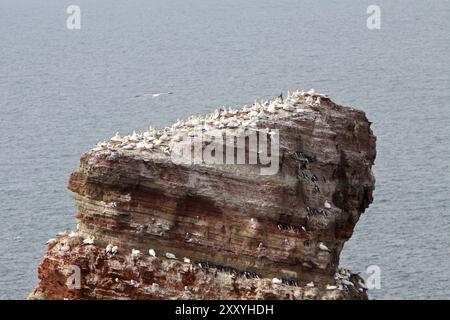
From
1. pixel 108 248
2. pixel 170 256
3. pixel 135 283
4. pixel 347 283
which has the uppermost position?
pixel 108 248

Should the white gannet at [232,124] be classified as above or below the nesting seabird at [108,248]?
above

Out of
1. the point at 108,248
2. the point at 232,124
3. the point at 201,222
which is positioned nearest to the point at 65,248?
the point at 108,248

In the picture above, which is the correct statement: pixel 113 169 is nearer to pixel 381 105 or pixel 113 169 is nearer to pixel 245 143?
pixel 245 143

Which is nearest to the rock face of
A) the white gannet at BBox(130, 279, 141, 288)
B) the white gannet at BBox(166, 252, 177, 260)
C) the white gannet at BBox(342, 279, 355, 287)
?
the white gannet at BBox(130, 279, 141, 288)

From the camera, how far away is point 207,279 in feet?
210

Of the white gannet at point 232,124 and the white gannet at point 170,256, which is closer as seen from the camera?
the white gannet at point 170,256

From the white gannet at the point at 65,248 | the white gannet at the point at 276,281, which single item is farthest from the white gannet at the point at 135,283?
the white gannet at the point at 276,281

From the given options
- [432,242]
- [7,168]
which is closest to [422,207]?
[432,242]

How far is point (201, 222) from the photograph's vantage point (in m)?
64.2

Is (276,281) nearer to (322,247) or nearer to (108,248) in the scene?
(322,247)

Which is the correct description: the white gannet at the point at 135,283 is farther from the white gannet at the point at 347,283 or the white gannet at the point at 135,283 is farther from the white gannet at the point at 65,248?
the white gannet at the point at 347,283

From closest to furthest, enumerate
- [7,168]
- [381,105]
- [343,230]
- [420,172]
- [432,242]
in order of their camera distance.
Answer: [343,230] < [432,242] < [420,172] < [7,168] < [381,105]

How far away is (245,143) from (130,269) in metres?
7.85

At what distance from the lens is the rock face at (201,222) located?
63.6 meters
